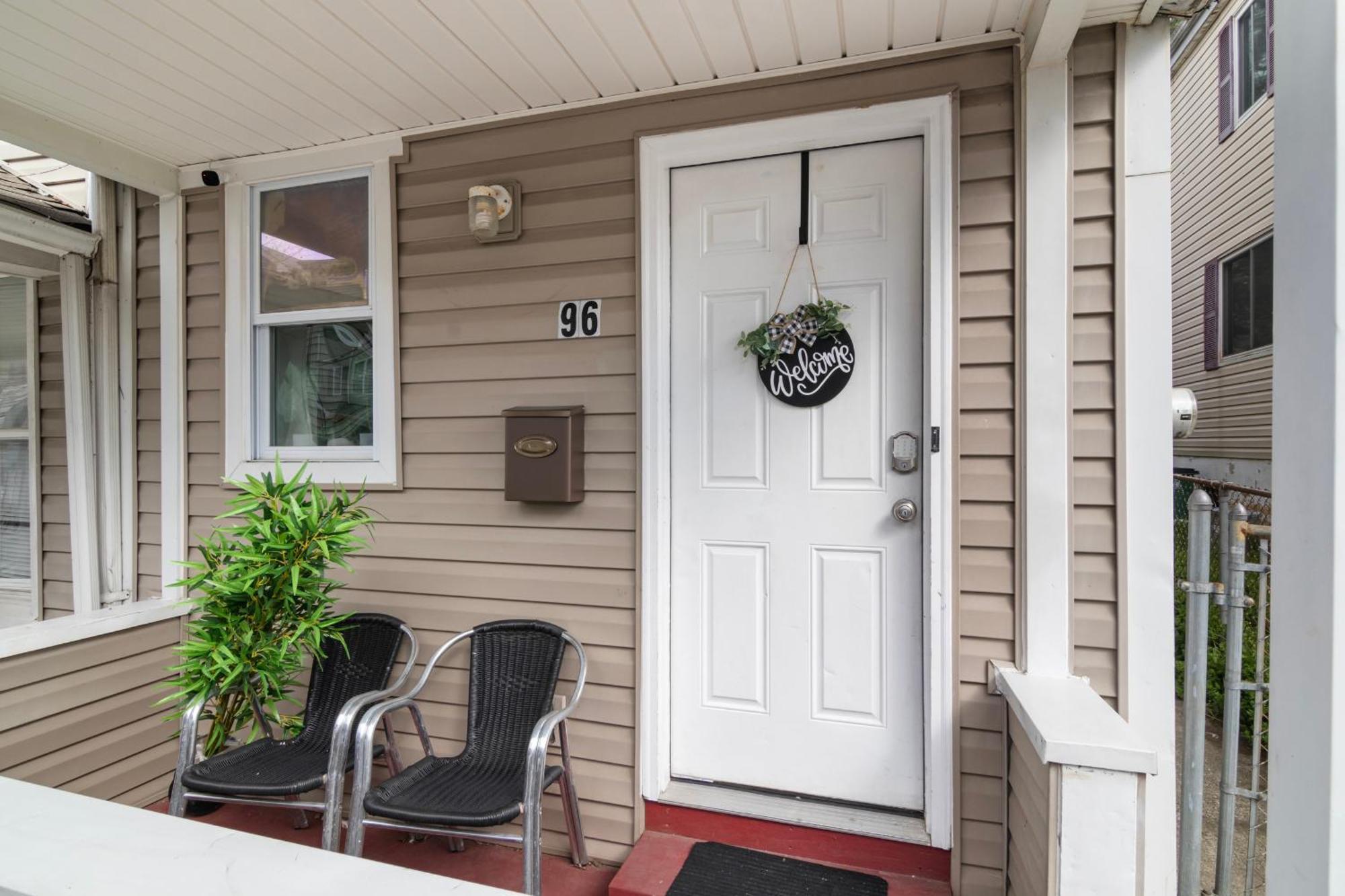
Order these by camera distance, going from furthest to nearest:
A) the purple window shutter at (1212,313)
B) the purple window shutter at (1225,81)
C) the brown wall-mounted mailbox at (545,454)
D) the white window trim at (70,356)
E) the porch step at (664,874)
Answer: the purple window shutter at (1212,313)
the purple window shutter at (1225,81)
the white window trim at (70,356)
the brown wall-mounted mailbox at (545,454)
the porch step at (664,874)

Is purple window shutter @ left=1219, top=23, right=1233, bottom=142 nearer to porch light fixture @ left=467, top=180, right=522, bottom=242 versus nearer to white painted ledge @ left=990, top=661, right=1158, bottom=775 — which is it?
white painted ledge @ left=990, top=661, right=1158, bottom=775

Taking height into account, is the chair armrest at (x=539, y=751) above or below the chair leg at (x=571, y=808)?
above

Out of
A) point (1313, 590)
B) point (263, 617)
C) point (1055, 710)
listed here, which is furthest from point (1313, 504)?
point (263, 617)

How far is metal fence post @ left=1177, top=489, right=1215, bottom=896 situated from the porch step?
0.61 meters

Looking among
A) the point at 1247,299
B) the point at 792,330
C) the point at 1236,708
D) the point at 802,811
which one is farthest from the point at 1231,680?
the point at 1247,299

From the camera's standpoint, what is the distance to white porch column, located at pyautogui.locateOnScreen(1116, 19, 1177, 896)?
1.76 m

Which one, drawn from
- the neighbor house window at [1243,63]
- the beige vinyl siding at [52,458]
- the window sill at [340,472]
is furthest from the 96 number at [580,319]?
the neighbor house window at [1243,63]

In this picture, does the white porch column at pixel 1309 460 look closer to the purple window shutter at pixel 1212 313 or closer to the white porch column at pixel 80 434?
the white porch column at pixel 80 434

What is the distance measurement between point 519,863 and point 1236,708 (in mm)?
2158

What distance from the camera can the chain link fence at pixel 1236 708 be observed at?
1.79 meters

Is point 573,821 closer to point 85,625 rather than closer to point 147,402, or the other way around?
point 85,625

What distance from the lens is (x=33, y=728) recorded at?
223cm

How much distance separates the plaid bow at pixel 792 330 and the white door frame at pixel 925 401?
329mm

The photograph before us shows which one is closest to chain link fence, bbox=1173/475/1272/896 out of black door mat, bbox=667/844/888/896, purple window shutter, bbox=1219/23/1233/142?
black door mat, bbox=667/844/888/896
